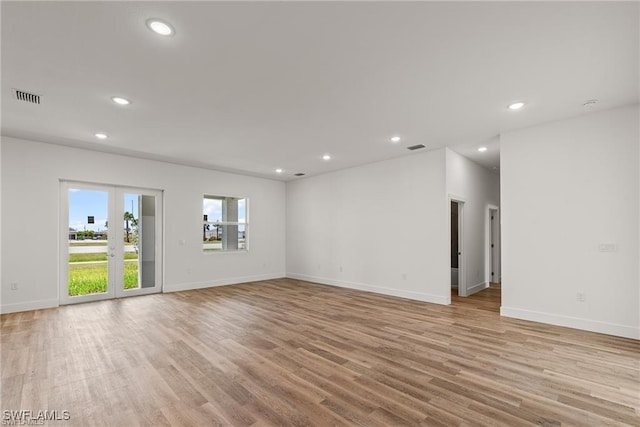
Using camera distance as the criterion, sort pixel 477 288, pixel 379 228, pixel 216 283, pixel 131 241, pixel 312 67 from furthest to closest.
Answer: pixel 216 283 < pixel 477 288 < pixel 379 228 < pixel 131 241 < pixel 312 67

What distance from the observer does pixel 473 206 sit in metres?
6.64

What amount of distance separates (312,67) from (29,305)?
20.0ft

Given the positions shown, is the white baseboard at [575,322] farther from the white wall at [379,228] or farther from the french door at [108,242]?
the french door at [108,242]

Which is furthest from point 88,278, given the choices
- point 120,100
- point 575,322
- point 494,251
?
point 494,251

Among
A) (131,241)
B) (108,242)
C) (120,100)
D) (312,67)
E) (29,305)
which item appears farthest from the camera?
(131,241)

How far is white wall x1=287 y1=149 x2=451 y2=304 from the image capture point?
5.69 metres

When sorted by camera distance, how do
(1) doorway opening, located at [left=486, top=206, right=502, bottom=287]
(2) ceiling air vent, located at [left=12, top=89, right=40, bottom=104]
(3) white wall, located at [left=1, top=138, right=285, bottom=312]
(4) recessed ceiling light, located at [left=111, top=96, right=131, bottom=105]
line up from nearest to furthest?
(2) ceiling air vent, located at [left=12, top=89, right=40, bottom=104] < (4) recessed ceiling light, located at [left=111, top=96, right=131, bottom=105] < (3) white wall, located at [left=1, top=138, right=285, bottom=312] < (1) doorway opening, located at [left=486, top=206, right=502, bottom=287]

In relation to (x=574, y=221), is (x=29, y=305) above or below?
below

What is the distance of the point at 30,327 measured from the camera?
13.6ft

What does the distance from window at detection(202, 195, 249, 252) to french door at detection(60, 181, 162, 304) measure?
1131 mm

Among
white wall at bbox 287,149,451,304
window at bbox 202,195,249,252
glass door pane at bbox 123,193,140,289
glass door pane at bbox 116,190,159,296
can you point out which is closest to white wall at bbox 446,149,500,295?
white wall at bbox 287,149,451,304

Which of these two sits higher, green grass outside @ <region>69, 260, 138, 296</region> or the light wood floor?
green grass outside @ <region>69, 260, 138, 296</region>

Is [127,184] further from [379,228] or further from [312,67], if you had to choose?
[379,228]

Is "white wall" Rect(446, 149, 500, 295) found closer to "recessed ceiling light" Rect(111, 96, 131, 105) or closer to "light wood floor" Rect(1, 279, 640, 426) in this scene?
"light wood floor" Rect(1, 279, 640, 426)
